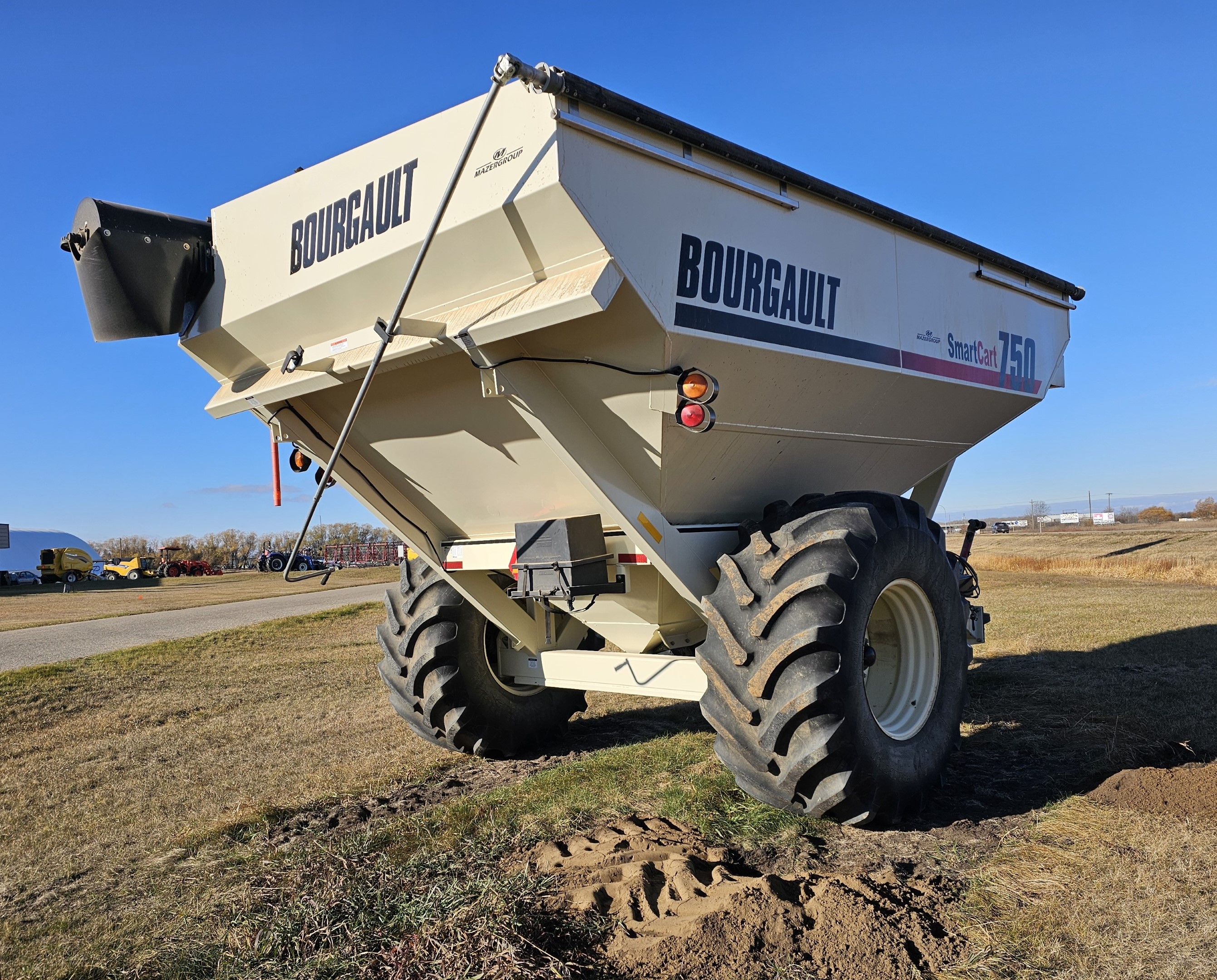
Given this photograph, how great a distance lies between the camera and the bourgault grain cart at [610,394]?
131 inches

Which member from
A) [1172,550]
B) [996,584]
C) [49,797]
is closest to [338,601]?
[996,584]

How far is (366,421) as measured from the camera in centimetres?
448

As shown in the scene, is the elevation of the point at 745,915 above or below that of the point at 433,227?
below

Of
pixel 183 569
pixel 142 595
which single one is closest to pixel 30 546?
pixel 183 569

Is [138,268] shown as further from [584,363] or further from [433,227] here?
[584,363]

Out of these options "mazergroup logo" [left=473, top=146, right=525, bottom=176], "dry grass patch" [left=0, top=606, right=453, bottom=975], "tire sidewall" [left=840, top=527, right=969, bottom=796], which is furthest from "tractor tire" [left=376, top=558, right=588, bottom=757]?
"mazergroup logo" [left=473, top=146, right=525, bottom=176]

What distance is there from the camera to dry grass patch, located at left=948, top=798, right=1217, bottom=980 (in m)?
2.56

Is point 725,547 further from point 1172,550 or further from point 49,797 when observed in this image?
point 1172,550

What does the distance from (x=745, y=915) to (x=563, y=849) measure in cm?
104

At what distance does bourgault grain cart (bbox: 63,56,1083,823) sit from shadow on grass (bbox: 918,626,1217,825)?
50cm

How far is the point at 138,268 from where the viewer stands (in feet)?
13.0

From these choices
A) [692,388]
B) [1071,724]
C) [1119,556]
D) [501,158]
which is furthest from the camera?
[1119,556]

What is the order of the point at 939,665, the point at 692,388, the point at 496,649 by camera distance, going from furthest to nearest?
the point at 496,649, the point at 939,665, the point at 692,388

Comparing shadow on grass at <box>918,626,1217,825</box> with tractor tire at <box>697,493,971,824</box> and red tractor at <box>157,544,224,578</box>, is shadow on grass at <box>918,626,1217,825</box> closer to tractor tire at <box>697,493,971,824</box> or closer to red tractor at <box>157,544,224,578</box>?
tractor tire at <box>697,493,971,824</box>
